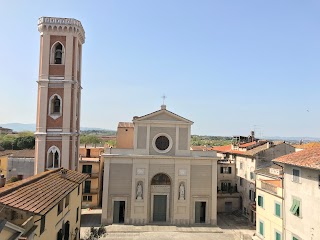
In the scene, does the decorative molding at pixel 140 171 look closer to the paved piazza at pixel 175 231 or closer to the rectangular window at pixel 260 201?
the paved piazza at pixel 175 231

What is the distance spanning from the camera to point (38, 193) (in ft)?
37.7

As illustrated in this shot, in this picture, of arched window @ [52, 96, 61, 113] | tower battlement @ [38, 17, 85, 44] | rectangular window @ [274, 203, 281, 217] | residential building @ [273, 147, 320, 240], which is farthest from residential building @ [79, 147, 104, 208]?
residential building @ [273, 147, 320, 240]

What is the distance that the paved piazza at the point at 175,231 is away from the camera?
25234 millimetres

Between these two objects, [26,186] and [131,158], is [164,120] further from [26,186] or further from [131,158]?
[26,186]

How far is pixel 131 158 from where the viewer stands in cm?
2959

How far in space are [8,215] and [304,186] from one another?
16.3 metres

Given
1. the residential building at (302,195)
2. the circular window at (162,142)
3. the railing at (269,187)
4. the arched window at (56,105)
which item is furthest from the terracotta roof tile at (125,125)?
the residential building at (302,195)

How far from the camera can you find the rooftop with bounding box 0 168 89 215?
9.65 meters

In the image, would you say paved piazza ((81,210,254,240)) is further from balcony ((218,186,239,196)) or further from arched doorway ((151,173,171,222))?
balcony ((218,186,239,196))

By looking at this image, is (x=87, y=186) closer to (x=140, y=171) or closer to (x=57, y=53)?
(x=140, y=171)

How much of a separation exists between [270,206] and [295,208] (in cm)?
355

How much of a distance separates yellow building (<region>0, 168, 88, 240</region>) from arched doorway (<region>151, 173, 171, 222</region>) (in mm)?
13532

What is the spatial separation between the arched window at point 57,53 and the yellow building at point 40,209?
43.8 ft

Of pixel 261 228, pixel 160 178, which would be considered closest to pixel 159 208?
pixel 160 178
